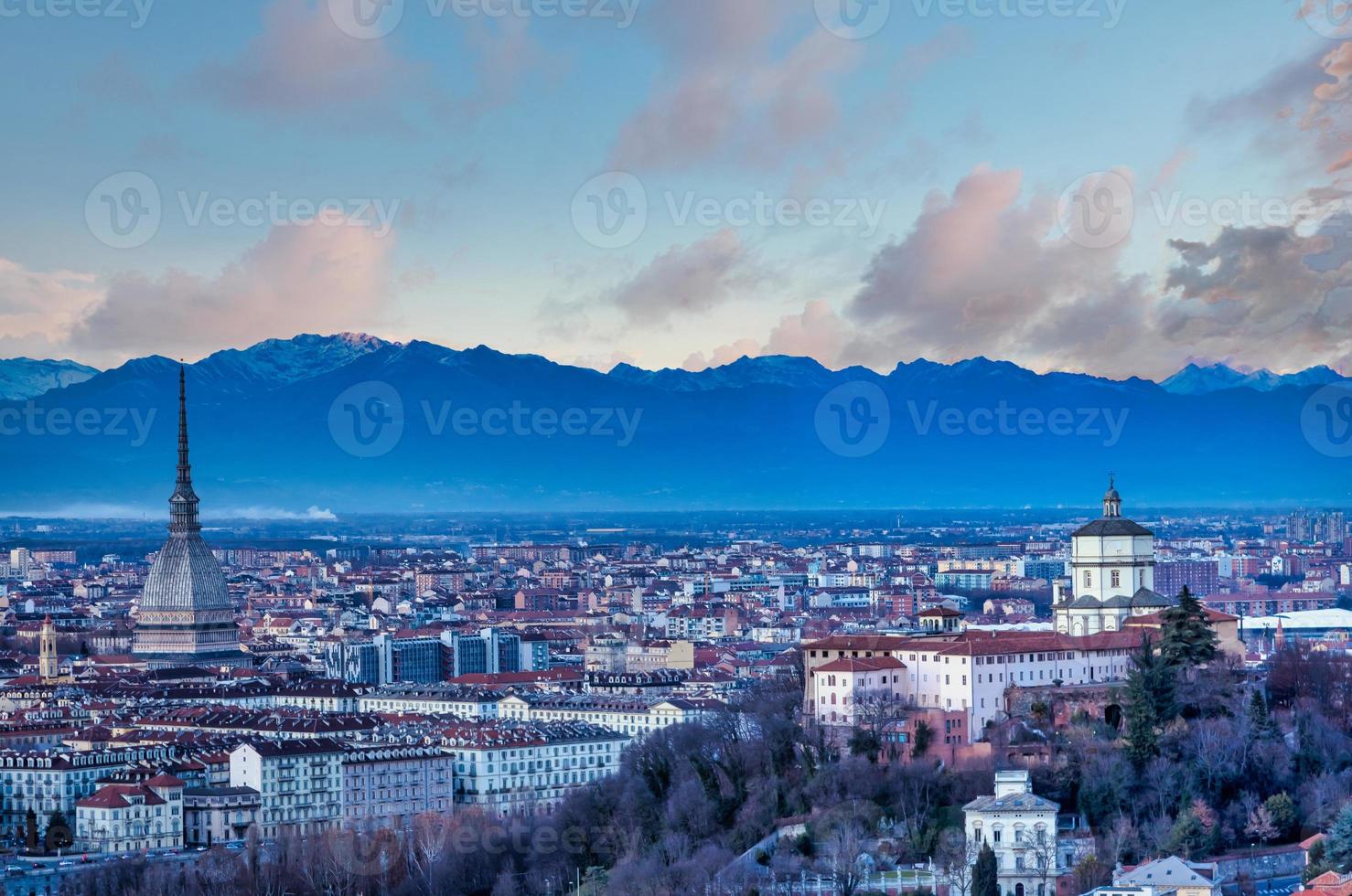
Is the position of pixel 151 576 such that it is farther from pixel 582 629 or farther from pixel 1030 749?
pixel 1030 749

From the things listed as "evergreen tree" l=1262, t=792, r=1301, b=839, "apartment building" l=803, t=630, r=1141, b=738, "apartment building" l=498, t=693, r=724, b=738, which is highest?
"apartment building" l=803, t=630, r=1141, b=738

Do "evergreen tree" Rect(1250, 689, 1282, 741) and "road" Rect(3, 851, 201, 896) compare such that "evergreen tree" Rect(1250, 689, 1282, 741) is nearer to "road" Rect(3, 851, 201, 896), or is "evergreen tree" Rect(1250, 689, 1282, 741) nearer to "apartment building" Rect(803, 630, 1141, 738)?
"apartment building" Rect(803, 630, 1141, 738)

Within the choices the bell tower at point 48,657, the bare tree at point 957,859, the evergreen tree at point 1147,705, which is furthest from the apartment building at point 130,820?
the bell tower at point 48,657

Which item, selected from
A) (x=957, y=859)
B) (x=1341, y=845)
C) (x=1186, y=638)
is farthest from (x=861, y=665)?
(x=1341, y=845)

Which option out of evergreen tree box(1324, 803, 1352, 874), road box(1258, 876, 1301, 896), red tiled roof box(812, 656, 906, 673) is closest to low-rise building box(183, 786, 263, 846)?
red tiled roof box(812, 656, 906, 673)

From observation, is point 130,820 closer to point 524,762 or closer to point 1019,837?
point 524,762

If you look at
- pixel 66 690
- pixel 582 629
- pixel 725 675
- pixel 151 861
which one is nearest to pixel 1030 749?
pixel 151 861

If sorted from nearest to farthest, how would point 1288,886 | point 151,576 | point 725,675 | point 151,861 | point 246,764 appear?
point 1288,886
point 151,861
point 246,764
point 725,675
point 151,576
